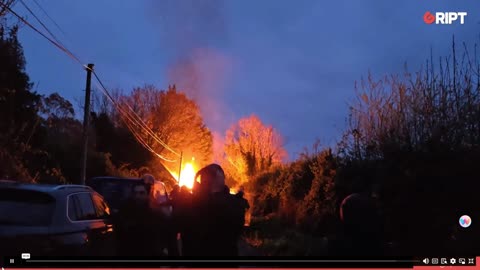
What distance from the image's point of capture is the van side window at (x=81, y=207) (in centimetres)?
627

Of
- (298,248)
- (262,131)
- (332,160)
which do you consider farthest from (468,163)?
(262,131)

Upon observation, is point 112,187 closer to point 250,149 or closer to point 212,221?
point 212,221

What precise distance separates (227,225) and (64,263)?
52.2 inches

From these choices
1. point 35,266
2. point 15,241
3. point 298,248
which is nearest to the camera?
point 35,266

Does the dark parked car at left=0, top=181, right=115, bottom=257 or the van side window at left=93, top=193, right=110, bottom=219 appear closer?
the dark parked car at left=0, top=181, right=115, bottom=257

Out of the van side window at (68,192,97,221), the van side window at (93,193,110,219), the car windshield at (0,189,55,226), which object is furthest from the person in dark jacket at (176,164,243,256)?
the van side window at (93,193,110,219)

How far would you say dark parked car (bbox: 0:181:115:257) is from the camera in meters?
5.14

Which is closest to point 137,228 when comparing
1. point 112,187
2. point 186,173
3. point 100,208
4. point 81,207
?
point 81,207

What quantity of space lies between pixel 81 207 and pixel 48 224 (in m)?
1.11

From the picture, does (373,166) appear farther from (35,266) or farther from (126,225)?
(35,266)

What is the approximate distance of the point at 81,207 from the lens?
671cm

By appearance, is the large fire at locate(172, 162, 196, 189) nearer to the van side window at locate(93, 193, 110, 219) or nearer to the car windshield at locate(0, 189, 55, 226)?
the van side window at locate(93, 193, 110, 219)

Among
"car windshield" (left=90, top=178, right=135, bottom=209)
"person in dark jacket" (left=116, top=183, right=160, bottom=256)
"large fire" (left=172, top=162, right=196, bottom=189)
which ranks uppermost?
"large fire" (left=172, top=162, right=196, bottom=189)

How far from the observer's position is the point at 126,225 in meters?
5.29
